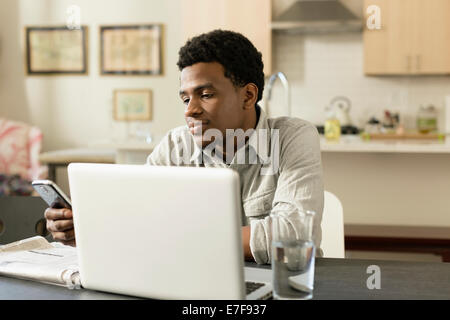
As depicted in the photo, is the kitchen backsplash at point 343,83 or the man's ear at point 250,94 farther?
the kitchen backsplash at point 343,83

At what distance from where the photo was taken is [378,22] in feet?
13.7

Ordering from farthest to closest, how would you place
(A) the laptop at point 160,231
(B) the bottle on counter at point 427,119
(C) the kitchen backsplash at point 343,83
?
1. (C) the kitchen backsplash at point 343,83
2. (B) the bottle on counter at point 427,119
3. (A) the laptop at point 160,231

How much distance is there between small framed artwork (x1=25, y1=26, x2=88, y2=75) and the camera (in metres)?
5.13

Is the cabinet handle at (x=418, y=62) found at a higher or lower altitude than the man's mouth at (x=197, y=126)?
higher

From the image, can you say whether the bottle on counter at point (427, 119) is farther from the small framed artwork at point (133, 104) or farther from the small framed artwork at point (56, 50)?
the small framed artwork at point (56, 50)

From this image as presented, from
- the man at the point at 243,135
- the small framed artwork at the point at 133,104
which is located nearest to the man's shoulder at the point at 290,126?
the man at the point at 243,135

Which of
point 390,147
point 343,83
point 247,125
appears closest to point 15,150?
point 343,83

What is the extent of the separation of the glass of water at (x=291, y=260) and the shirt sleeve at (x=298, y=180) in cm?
22

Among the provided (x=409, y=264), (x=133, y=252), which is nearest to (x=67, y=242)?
(x=133, y=252)

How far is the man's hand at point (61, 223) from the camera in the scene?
125 centimetres

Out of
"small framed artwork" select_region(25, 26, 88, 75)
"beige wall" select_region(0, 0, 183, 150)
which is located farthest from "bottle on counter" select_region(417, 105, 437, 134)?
"small framed artwork" select_region(25, 26, 88, 75)

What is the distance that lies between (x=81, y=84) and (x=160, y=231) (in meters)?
4.49

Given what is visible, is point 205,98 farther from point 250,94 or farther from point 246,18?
point 246,18

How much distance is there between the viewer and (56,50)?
17.1 feet
